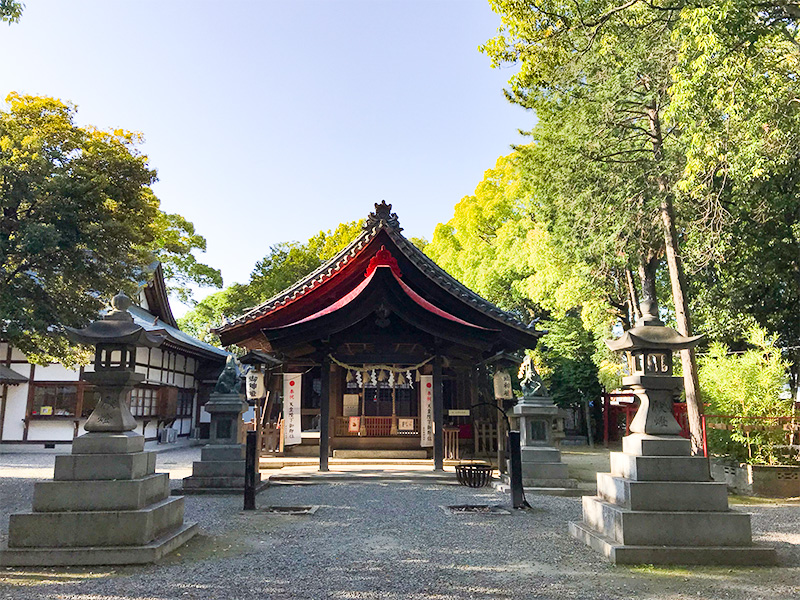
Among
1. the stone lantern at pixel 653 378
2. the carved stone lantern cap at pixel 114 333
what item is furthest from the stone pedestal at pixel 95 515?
the stone lantern at pixel 653 378

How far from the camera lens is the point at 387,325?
13.7 metres

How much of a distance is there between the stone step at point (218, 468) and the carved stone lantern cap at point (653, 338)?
7.84 metres

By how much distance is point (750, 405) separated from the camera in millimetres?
12453

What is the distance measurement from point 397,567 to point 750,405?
410 inches

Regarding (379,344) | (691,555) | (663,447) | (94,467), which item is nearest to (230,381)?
(379,344)

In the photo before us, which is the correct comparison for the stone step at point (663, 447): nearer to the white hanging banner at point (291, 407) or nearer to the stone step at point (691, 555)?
the stone step at point (691, 555)

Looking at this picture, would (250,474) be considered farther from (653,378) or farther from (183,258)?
(183,258)

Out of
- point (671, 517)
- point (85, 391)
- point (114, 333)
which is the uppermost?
point (114, 333)

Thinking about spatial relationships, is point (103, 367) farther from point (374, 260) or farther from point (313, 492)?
point (374, 260)

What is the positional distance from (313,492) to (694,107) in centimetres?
1019

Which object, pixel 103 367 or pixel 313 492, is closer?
pixel 103 367

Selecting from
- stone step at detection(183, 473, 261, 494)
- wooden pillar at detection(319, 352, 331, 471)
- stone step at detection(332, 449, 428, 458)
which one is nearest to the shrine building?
wooden pillar at detection(319, 352, 331, 471)

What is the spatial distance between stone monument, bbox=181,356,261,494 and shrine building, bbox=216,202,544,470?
1.84 metres

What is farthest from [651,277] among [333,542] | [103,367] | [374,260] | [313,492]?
[103,367]
